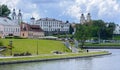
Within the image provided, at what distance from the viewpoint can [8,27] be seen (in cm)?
13012

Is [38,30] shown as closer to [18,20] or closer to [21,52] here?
[18,20]

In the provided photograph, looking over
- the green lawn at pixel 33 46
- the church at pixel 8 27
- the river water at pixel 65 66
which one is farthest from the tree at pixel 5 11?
the river water at pixel 65 66

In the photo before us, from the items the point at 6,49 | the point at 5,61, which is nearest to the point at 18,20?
the point at 6,49

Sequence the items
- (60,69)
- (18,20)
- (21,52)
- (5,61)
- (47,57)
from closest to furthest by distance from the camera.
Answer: (60,69) < (5,61) < (47,57) < (21,52) < (18,20)

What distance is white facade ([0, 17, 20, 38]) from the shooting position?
127 meters

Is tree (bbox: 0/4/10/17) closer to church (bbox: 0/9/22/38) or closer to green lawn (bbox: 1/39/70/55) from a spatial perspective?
church (bbox: 0/9/22/38)

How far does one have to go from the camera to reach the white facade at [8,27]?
12656cm

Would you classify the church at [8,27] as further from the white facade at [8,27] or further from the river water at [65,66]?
the river water at [65,66]

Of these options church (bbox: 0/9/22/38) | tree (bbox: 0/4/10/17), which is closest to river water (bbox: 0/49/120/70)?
church (bbox: 0/9/22/38)

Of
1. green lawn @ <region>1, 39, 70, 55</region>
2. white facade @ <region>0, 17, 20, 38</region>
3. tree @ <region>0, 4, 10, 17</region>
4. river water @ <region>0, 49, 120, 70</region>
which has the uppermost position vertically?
tree @ <region>0, 4, 10, 17</region>

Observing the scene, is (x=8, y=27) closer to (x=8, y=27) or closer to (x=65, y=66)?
(x=8, y=27)

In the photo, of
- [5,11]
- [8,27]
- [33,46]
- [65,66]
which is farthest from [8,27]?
[65,66]

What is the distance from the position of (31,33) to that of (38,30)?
10283 mm

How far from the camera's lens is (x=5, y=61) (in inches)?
2566
